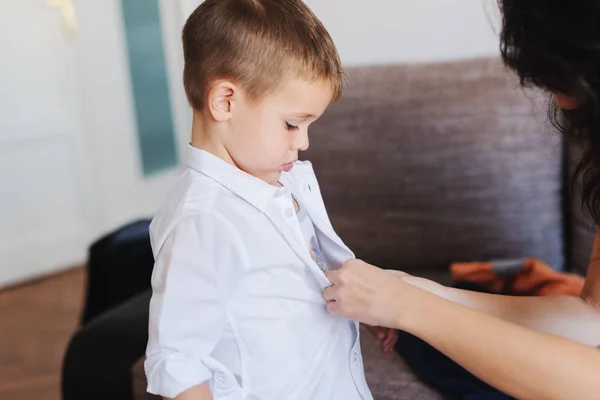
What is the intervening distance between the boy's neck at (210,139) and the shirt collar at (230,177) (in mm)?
16

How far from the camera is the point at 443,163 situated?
5.45 feet

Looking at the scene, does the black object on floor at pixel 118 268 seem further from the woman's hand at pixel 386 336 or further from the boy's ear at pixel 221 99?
the boy's ear at pixel 221 99

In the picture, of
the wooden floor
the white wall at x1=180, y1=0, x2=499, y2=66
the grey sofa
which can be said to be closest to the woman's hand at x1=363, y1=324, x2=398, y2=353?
the grey sofa

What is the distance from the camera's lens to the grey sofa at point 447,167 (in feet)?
5.43

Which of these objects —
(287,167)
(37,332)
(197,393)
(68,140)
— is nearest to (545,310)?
(287,167)

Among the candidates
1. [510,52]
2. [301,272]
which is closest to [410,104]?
[510,52]

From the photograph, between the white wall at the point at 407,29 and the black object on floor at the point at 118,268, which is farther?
the white wall at the point at 407,29

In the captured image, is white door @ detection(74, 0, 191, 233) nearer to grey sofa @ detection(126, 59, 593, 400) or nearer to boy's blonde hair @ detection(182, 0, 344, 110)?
grey sofa @ detection(126, 59, 593, 400)

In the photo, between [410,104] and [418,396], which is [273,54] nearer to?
[418,396]

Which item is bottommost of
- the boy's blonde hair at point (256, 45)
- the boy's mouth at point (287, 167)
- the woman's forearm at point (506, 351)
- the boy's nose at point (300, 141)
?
the woman's forearm at point (506, 351)

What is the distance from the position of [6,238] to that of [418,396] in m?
2.16

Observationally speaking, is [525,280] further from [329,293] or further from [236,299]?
[236,299]

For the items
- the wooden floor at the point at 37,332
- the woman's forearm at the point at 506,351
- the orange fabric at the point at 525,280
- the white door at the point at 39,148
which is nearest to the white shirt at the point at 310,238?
the woman's forearm at the point at 506,351

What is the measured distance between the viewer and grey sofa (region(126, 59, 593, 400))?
5.43 ft
